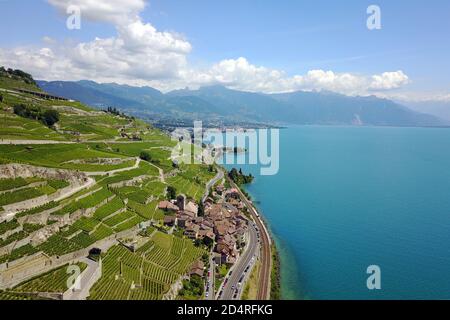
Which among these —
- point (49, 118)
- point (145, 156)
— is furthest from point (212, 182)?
point (49, 118)

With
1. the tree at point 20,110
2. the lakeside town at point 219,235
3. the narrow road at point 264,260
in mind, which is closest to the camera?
the lakeside town at point 219,235

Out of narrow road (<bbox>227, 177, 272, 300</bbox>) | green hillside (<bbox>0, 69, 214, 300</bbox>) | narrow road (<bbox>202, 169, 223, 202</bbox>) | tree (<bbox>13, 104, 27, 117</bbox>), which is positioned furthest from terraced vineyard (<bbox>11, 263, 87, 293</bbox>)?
tree (<bbox>13, 104, 27, 117</bbox>)

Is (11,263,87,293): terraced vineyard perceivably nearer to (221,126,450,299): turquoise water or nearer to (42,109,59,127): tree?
(221,126,450,299): turquoise water

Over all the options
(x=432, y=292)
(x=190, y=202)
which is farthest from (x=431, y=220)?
(x=190, y=202)

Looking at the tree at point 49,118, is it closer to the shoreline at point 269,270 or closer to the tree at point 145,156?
the tree at point 145,156

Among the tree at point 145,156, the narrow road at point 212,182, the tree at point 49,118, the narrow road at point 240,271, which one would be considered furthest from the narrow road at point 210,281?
the tree at point 49,118

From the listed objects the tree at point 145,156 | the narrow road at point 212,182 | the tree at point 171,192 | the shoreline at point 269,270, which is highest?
the tree at point 145,156
